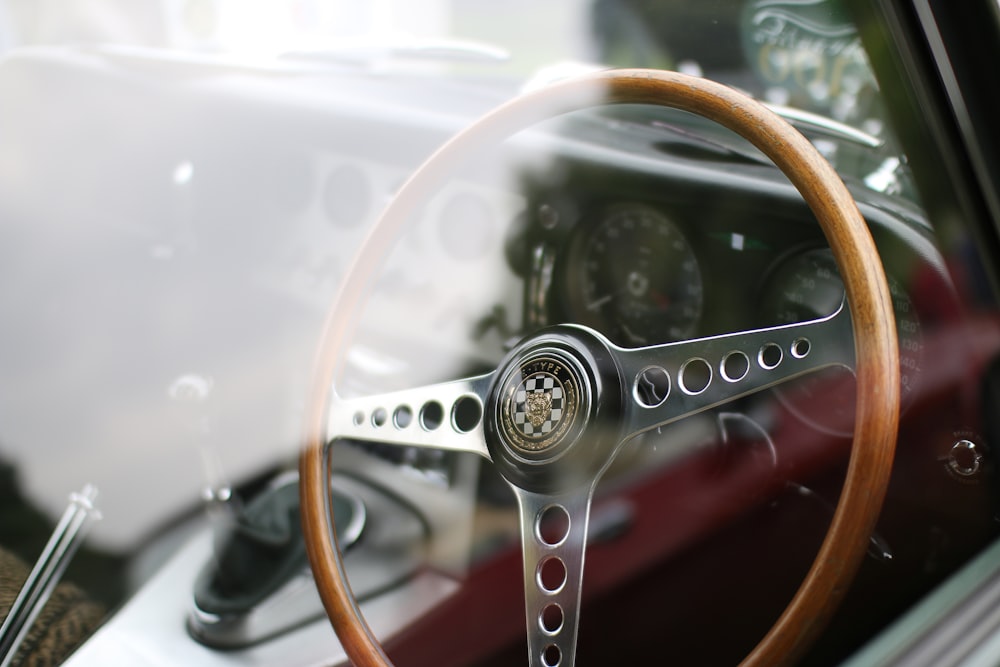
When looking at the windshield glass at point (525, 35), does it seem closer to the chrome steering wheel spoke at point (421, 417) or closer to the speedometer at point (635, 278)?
the speedometer at point (635, 278)

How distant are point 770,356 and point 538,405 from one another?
0.87 ft

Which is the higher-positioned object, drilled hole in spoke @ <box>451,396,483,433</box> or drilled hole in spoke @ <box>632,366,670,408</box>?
drilled hole in spoke @ <box>451,396,483,433</box>

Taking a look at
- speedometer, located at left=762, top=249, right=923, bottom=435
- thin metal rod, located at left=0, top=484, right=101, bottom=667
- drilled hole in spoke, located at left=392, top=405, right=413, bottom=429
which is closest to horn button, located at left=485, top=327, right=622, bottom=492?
drilled hole in spoke, located at left=392, top=405, right=413, bottom=429

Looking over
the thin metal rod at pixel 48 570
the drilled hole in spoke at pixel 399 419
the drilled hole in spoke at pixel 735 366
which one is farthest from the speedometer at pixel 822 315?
the thin metal rod at pixel 48 570

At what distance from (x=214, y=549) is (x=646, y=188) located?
101cm

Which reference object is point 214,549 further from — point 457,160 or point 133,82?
point 133,82

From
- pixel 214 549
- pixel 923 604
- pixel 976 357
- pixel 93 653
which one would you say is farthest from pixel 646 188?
pixel 93 653

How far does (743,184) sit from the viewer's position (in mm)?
1245

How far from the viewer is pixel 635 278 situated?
1.48m

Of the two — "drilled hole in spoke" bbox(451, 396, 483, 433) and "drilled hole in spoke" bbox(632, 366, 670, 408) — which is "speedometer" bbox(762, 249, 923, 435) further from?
"drilled hole in spoke" bbox(451, 396, 483, 433)

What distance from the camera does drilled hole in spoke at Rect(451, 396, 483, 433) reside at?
41.6 inches

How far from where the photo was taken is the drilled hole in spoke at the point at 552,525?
98 centimetres

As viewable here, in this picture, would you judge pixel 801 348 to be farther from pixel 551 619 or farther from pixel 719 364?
pixel 551 619

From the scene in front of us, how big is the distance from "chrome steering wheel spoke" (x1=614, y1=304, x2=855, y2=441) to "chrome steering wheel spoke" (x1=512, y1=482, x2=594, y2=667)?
111 millimetres
